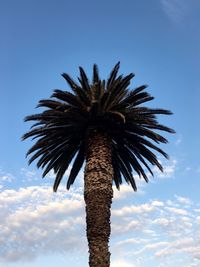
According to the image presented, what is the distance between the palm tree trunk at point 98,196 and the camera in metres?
21.8

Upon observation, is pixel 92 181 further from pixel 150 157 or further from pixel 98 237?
pixel 150 157

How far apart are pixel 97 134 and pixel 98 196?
11.1ft

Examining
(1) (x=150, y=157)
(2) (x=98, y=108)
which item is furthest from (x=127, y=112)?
(1) (x=150, y=157)

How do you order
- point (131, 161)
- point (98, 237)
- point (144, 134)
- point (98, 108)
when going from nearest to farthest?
point (98, 237), point (98, 108), point (144, 134), point (131, 161)

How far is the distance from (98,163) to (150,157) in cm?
410

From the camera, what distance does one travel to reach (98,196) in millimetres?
22906

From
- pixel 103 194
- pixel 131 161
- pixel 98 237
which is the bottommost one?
pixel 98 237

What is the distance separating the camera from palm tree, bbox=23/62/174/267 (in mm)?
22766

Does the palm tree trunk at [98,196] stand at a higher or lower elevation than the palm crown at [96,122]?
lower

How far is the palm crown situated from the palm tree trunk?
847mm

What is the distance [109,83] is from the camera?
25688 mm

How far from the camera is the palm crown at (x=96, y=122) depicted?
24.1 meters

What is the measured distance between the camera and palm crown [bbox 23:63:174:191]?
2412 centimetres

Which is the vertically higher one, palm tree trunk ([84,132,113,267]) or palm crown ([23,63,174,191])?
palm crown ([23,63,174,191])
